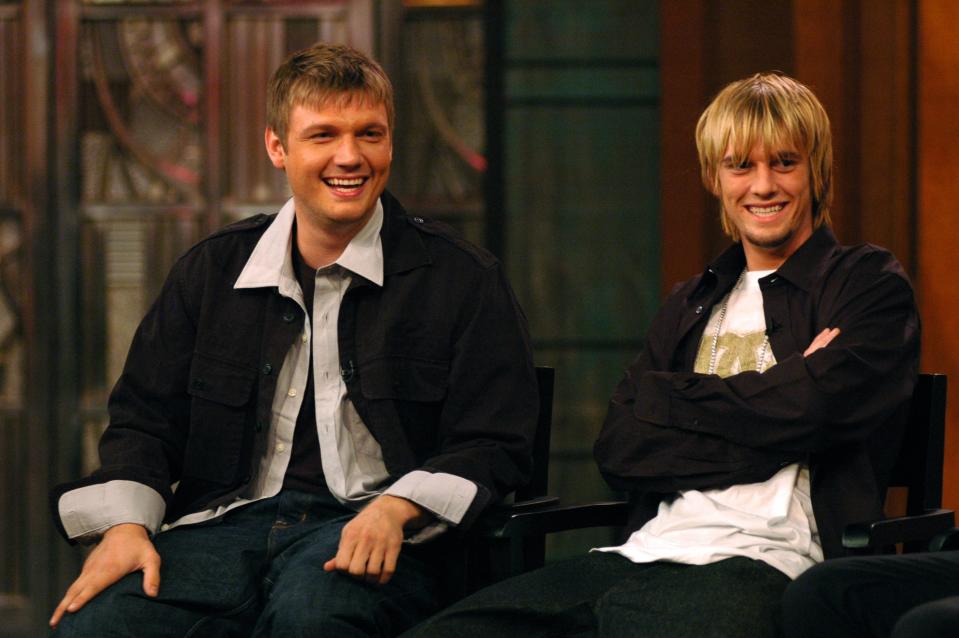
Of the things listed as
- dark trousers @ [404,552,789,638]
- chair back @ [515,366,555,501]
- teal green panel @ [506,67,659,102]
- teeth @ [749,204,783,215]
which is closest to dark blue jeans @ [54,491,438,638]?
dark trousers @ [404,552,789,638]

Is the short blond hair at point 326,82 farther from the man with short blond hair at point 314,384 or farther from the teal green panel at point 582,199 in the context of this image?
the teal green panel at point 582,199

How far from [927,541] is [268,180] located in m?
2.55

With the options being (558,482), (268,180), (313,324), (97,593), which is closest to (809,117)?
(313,324)

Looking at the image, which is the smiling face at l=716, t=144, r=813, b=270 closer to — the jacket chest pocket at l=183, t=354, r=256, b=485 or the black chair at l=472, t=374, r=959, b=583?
the black chair at l=472, t=374, r=959, b=583

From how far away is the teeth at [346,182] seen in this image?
247 cm

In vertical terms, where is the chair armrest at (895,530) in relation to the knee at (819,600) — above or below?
above

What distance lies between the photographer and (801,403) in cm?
219

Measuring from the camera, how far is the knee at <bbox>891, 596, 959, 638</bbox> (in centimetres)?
175

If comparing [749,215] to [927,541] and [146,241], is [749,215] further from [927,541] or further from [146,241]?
[146,241]

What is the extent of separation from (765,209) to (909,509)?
0.63 m

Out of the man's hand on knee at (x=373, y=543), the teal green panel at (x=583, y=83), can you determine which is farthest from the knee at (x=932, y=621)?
the teal green panel at (x=583, y=83)

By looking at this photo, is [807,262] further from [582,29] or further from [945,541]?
[582,29]

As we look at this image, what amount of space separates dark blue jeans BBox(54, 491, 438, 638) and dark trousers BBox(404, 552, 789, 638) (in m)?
0.11

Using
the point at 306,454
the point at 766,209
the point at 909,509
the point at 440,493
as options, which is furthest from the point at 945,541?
the point at 306,454
